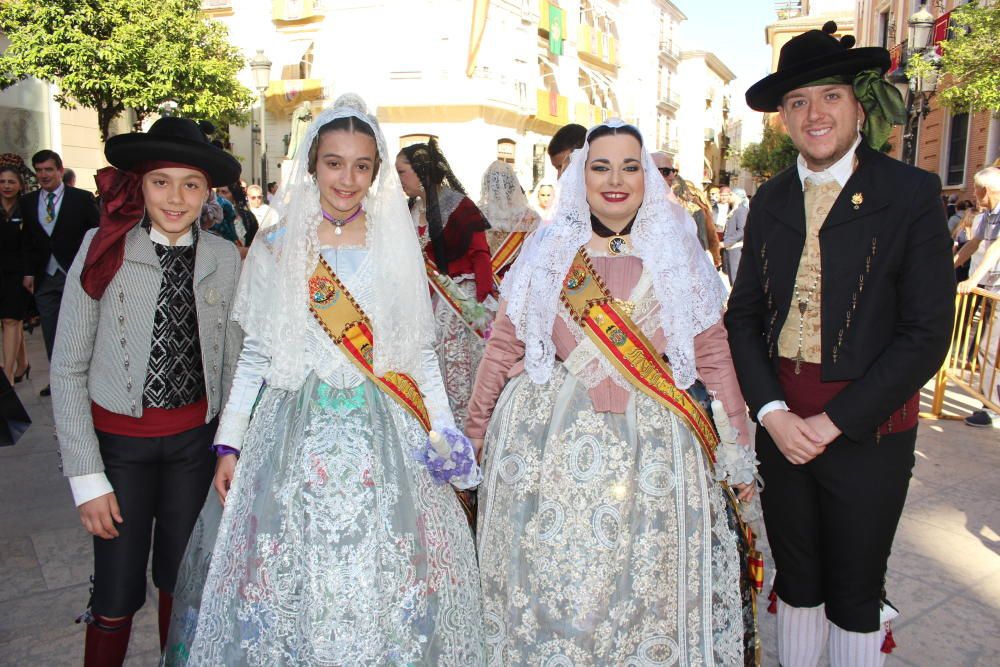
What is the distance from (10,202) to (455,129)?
703 inches

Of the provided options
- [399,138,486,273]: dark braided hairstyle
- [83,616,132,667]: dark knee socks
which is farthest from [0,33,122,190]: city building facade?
[83,616,132,667]: dark knee socks

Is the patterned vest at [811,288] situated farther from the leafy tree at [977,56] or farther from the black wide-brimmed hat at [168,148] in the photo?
the leafy tree at [977,56]

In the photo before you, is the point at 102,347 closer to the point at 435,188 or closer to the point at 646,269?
the point at 646,269

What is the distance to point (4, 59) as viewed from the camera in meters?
12.7

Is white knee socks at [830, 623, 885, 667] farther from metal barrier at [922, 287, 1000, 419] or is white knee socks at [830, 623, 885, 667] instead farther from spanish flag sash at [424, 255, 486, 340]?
metal barrier at [922, 287, 1000, 419]

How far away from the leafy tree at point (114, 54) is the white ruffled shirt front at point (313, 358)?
1322cm

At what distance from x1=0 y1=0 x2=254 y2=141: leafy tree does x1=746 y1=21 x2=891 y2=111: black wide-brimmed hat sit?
1395 cm

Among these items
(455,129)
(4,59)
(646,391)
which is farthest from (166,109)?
(455,129)

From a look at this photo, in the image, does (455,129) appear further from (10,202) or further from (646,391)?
(646,391)

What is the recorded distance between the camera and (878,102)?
2.21 m

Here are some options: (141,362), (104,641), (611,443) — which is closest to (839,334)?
(611,443)

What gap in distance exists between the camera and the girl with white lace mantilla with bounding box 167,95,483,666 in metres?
2.12

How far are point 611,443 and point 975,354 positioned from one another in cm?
471

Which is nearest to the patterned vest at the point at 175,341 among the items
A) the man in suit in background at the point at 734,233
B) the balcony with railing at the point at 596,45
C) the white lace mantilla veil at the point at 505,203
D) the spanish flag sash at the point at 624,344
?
the spanish flag sash at the point at 624,344
